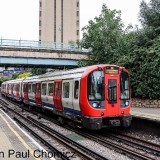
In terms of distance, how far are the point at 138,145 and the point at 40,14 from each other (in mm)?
127544

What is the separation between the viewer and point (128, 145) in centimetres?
1405

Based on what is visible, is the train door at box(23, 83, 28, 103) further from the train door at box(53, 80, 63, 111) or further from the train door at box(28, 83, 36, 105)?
the train door at box(53, 80, 63, 111)

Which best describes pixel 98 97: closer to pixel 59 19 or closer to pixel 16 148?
pixel 16 148

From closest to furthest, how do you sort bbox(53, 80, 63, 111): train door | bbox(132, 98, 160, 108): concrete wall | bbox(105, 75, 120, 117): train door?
bbox(105, 75, 120, 117): train door
bbox(53, 80, 63, 111): train door
bbox(132, 98, 160, 108): concrete wall

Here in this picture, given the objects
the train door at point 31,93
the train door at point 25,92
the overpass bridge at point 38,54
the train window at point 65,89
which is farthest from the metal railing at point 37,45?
the train window at point 65,89

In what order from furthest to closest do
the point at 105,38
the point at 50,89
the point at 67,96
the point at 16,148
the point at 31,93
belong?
the point at 105,38 < the point at 31,93 < the point at 50,89 < the point at 67,96 < the point at 16,148

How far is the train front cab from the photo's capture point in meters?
15.3

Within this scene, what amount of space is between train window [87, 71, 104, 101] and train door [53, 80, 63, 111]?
3684 millimetres

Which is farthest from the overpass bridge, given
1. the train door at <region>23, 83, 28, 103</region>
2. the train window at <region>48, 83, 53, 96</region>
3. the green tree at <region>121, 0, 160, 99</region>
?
the train window at <region>48, 83, 53, 96</region>

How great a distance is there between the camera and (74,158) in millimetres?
11406

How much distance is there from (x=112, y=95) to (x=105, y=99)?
0.42 m

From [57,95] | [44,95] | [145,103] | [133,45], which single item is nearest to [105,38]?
[133,45]

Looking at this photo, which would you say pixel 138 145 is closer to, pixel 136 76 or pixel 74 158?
pixel 74 158

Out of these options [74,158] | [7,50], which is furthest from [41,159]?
[7,50]
